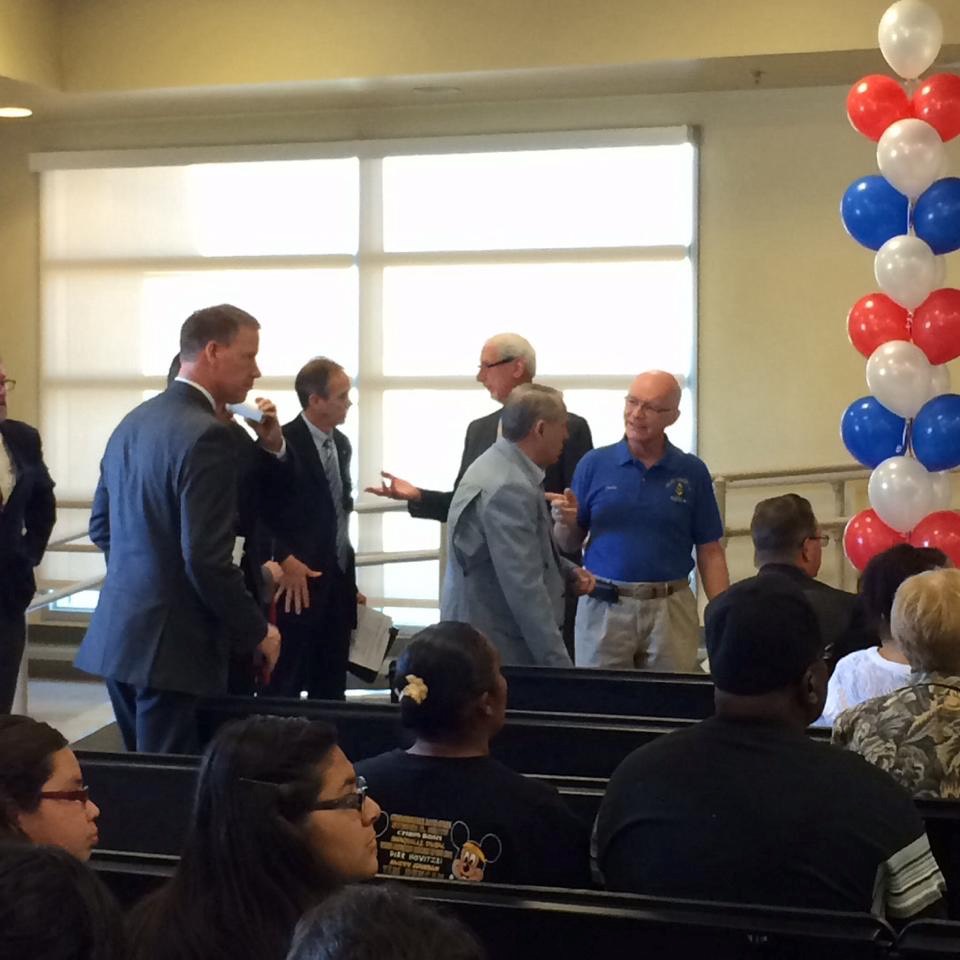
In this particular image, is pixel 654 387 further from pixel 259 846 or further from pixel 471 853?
pixel 259 846

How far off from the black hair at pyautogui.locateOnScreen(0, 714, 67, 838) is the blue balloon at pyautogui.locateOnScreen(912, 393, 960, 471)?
12.3 ft

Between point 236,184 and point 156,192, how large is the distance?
468mm

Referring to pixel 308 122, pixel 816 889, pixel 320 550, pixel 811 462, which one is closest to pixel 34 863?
pixel 816 889

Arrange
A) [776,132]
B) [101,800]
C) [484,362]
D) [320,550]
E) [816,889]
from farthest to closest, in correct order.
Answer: [776,132] → [484,362] → [320,550] → [101,800] → [816,889]

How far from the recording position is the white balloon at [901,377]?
4.89 metres

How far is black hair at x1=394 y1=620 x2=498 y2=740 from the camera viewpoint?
224 cm

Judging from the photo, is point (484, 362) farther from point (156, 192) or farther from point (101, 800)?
point (156, 192)

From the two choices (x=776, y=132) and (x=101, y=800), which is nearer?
(x=101, y=800)

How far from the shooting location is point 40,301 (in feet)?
25.3

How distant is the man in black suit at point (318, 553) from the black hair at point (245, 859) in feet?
8.14

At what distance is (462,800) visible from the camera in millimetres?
2145

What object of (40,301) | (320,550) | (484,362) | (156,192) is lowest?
(320,550)

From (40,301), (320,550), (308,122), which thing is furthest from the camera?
(40,301)

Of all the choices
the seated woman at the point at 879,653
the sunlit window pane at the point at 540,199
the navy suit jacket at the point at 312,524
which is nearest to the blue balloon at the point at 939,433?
the seated woman at the point at 879,653
